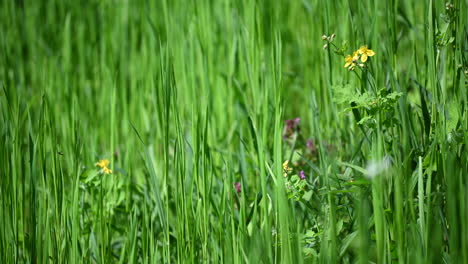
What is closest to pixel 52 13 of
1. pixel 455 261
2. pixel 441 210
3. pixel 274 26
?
pixel 274 26

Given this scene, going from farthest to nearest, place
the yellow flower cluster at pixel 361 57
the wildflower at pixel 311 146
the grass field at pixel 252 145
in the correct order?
the wildflower at pixel 311 146
the yellow flower cluster at pixel 361 57
the grass field at pixel 252 145

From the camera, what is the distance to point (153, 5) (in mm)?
2361

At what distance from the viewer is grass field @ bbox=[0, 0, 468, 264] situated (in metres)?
1.10

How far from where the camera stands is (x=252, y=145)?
5.43 ft

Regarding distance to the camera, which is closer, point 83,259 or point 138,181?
point 83,259

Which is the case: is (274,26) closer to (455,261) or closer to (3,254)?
(455,261)

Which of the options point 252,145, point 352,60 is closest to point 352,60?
point 352,60

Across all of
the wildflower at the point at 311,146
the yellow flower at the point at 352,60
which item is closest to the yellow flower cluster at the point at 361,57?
the yellow flower at the point at 352,60

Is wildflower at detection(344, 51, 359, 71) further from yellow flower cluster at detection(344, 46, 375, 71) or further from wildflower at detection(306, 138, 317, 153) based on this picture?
wildflower at detection(306, 138, 317, 153)

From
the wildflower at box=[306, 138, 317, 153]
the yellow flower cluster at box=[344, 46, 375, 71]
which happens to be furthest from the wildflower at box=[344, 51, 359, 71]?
the wildflower at box=[306, 138, 317, 153]

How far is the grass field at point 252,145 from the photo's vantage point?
3.61 feet

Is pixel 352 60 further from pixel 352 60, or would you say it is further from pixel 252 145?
pixel 252 145

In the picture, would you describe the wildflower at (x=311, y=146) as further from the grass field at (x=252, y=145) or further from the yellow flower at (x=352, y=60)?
the yellow flower at (x=352, y=60)

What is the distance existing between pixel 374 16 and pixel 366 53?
0.21m
